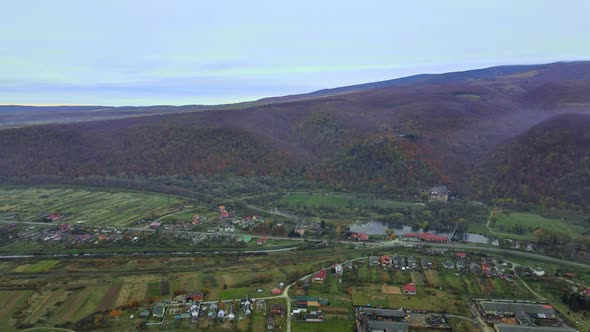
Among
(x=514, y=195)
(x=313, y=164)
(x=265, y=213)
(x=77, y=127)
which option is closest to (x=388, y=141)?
(x=313, y=164)

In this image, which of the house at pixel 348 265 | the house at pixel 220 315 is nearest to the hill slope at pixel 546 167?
the house at pixel 348 265

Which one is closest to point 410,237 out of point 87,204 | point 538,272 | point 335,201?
point 538,272

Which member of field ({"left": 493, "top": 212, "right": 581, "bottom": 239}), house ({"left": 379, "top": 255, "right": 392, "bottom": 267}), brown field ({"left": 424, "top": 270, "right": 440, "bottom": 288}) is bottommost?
field ({"left": 493, "top": 212, "right": 581, "bottom": 239})

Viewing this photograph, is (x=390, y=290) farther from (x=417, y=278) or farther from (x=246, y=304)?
(x=246, y=304)

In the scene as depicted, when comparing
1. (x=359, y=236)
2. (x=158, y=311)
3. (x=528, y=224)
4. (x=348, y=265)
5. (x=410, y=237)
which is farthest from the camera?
(x=528, y=224)

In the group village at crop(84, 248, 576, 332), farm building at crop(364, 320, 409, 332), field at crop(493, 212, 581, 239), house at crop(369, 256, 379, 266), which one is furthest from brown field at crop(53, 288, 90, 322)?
field at crop(493, 212, 581, 239)

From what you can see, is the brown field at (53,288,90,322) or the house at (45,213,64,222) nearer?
the brown field at (53,288,90,322)

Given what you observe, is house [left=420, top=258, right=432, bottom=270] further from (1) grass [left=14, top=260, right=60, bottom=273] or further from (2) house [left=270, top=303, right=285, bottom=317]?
(1) grass [left=14, top=260, right=60, bottom=273]
